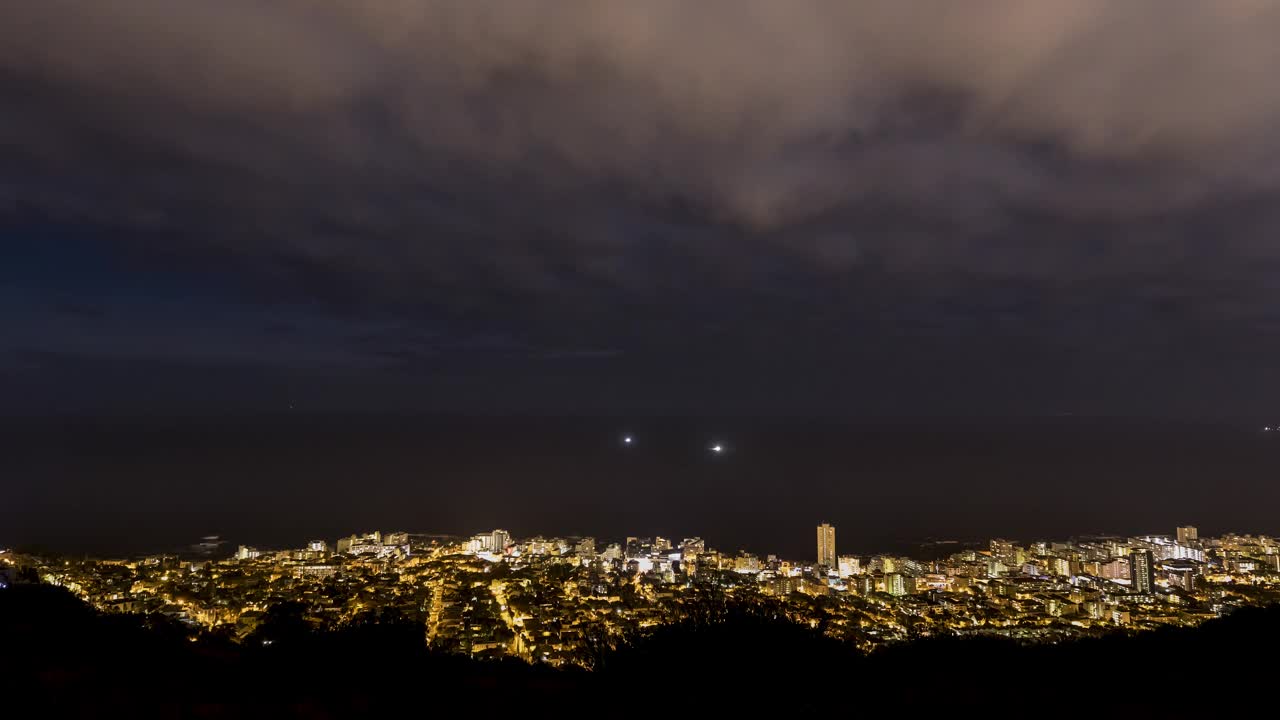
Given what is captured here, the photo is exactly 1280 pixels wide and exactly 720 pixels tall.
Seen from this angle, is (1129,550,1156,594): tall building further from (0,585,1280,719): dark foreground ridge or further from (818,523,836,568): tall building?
(0,585,1280,719): dark foreground ridge

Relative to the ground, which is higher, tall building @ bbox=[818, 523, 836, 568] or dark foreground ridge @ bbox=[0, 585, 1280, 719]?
dark foreground ridge @ bbox=[0, 585, 1280, 719]

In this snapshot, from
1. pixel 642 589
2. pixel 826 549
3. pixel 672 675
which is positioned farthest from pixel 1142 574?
pixel 672 675

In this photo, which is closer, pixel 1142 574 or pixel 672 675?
pixel 672 675

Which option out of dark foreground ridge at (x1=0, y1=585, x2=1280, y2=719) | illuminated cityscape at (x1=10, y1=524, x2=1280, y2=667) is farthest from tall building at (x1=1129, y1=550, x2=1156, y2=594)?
dark foreground ridge at (x1=0, y1=585, x2=1280, y2=719)

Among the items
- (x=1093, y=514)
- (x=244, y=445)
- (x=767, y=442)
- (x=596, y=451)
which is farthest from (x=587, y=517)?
(x=244, y=445)

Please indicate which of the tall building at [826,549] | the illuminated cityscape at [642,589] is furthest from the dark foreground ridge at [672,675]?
the tall building at [826,549]

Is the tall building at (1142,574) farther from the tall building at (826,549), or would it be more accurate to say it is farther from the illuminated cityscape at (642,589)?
the tall building at (826,549)

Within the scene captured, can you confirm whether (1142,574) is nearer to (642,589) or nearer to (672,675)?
(642,589)
